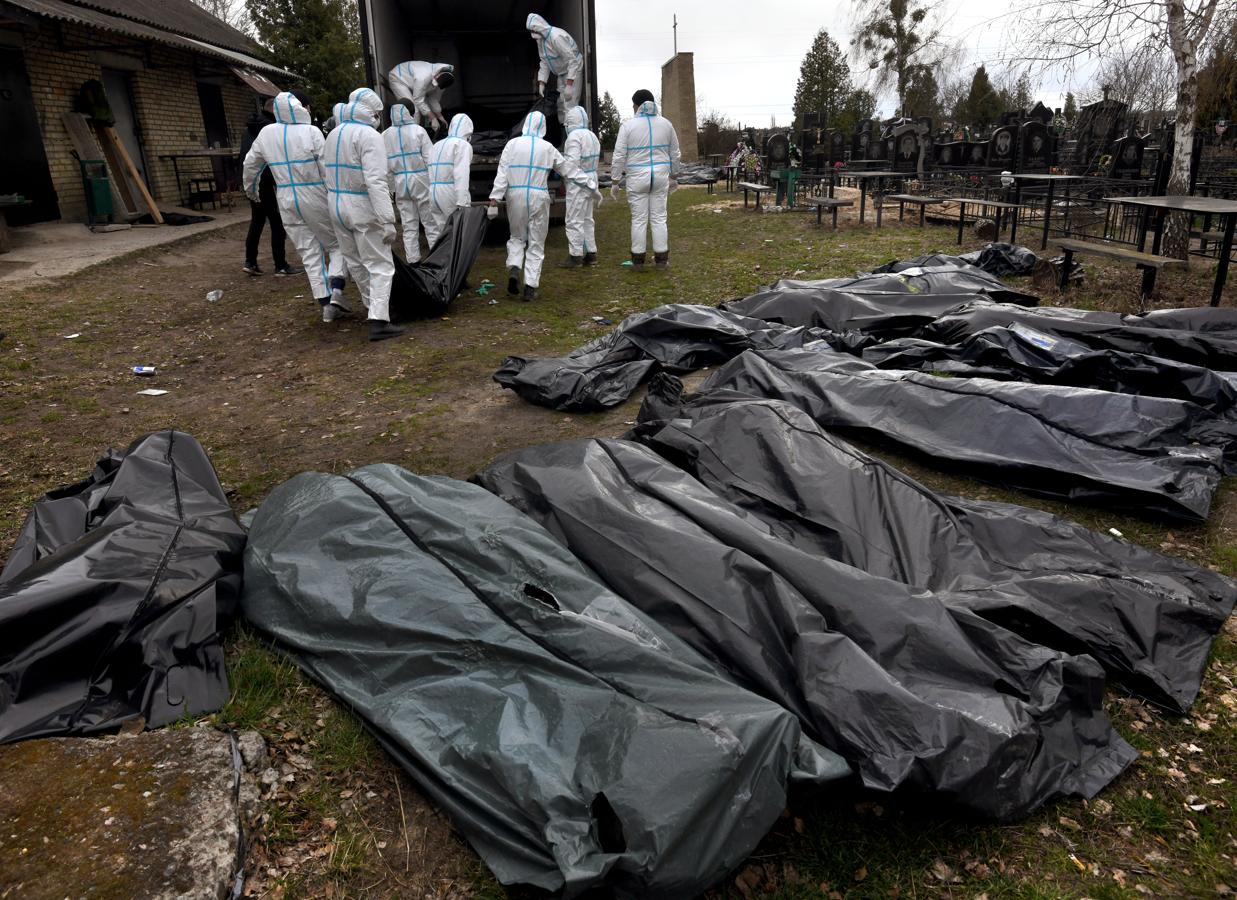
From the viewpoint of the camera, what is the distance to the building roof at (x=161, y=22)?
428 inches

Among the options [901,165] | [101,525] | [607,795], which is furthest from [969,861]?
[901,165]

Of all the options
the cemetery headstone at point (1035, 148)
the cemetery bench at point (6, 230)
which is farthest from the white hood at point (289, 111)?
the cemetery headstone at point (1035, 148)

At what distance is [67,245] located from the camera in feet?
33.4

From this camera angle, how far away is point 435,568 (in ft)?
7.77

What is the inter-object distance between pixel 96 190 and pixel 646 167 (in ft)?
28.5

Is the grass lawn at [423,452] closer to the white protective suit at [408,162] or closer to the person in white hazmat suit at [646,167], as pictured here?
the person in white hazmat suit at [646,167]

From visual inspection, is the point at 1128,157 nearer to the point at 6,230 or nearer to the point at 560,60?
the point at 560,60

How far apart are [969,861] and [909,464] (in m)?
2.22

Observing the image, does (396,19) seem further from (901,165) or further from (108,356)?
(901,165)

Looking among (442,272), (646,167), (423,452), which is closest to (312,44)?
(646,167)

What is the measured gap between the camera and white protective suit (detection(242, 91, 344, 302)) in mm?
6574

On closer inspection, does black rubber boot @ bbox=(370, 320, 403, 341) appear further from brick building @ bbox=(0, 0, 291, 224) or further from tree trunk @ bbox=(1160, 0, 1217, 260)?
tree trunk @ bbox=(1160, 0, 1217, 260)

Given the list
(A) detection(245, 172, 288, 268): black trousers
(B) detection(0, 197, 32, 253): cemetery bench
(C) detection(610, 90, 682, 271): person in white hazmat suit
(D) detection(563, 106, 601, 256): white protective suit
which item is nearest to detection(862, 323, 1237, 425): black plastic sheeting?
(C) detection(610, 90, 682, 271): person in white hazmat suit

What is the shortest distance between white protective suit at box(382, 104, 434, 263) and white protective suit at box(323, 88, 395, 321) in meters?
2.22
